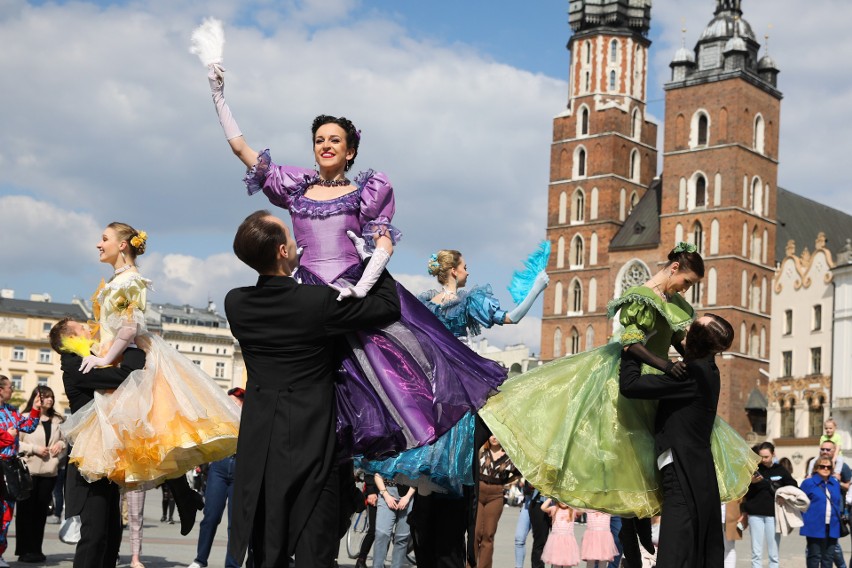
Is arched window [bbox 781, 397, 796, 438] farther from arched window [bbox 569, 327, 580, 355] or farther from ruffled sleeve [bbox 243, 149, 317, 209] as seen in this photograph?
ruffled sleeve [bbox 243, 149, 317, 209]

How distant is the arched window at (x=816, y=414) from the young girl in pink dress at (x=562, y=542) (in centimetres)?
4987

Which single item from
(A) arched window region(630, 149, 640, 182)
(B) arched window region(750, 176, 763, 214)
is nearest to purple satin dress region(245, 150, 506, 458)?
(B) arched window region(750, 176, 763, 214)

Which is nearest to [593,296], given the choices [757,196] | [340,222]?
[757,196]

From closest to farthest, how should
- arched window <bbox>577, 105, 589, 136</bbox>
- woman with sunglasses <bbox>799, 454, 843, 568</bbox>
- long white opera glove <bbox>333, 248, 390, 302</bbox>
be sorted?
long white opera glove <bbox>333, 248, 390, 302</bbox> < woman with sunglasses <bbox>799, 454, 843, 568</bbox> < arched window <bbox>577, 105, 589, 136</bbox>

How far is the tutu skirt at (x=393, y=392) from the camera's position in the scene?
5.85m

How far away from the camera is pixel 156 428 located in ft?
24.5

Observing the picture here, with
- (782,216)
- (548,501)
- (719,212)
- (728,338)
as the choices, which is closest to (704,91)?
(719,212)

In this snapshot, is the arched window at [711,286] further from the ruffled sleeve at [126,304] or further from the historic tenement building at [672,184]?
the ruffled sleeve at [126,304]

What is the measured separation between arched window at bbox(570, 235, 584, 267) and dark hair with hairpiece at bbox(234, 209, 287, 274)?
73.8m

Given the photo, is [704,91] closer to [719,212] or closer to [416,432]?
[719,212]

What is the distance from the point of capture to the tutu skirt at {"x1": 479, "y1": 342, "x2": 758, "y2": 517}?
690cm

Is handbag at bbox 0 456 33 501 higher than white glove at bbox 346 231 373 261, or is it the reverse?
white glove at bbox 346 231 373 261

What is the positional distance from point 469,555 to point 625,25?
78.1 metres

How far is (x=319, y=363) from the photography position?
5.63m
